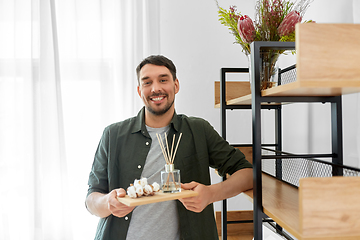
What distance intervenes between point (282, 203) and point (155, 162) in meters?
0.64

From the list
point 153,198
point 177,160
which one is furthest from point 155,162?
point 153,198

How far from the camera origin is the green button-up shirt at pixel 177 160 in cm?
133

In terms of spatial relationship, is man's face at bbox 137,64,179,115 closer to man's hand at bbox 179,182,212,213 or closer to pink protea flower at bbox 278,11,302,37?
man's hand at bbox 179,182,212,213

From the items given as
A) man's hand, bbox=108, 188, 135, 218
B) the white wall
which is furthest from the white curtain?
man's hand, bbox=108, 188, 135, 218

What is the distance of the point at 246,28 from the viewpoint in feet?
3.27

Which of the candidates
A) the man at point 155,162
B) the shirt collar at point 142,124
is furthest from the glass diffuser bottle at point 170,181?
the shirt collar at point 142,124

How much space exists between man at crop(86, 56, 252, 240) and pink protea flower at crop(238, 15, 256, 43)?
0.49m

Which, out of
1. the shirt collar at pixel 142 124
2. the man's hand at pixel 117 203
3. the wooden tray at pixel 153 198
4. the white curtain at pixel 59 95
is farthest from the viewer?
the white curtain at pixel 59 95

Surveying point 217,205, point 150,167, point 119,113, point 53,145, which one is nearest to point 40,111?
point 53,145

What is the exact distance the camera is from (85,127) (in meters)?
2.39

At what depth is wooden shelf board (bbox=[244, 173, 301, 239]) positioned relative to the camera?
28.5 inches

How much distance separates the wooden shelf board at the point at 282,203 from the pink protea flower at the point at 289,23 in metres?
0.52

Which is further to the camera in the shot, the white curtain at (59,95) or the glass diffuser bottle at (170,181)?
the white curtain at (59,95)

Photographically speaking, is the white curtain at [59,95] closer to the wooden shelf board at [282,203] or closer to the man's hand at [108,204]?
the man's hand at [108,204]
